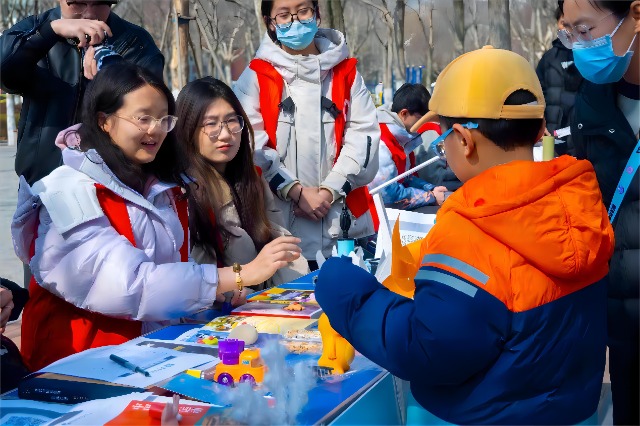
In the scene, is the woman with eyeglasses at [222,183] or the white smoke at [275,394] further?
the woman with eyeglasses at [222,183]

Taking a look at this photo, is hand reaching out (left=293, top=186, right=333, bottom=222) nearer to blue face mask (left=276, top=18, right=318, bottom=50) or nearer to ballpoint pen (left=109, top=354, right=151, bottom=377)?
blue face mask (left=276, top=18, right=318, bottom=50)

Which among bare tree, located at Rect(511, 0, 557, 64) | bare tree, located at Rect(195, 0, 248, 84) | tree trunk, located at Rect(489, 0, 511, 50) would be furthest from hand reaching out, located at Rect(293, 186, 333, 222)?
bare tree, located at Rect(511, 0, 557, 64)

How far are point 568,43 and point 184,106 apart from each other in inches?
55.6

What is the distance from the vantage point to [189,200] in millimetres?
2783

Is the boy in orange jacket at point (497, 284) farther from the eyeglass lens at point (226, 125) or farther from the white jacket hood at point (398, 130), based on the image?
the white jacket hood at point (398, 130)

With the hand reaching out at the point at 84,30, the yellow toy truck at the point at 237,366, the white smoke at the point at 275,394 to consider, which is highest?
the hand reaching out at the point at 84,30

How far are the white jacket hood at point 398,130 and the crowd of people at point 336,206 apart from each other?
1.38 m

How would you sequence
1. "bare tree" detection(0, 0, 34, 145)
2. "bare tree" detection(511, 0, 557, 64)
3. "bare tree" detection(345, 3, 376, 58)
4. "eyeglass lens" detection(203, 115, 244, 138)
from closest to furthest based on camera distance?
"eyeglass lens" detection(203, 115, 244, 138) → "bare tree" detection(0, 0, 34, 145) → "bare tree" detection(511, 0, 557, 64) → "bare tree" detection(345, 3, 376, 58)

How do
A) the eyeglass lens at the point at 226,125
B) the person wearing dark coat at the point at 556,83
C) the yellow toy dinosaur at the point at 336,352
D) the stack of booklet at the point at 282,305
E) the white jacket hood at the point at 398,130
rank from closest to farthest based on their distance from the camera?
the yellow toy dinosaur at the point at 336,352 < the stack of booklet at the point at 282,305 < the eyeglass lens at the point at 226,125 < the person wearing dark coat at the point at 556,83 < the white jacket hood at the point at 398,130

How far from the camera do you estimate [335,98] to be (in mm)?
3570

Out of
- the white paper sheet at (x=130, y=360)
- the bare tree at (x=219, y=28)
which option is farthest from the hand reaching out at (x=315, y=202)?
the bare tree at (x=219, y=28)

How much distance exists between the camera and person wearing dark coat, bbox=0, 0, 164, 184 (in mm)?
2881

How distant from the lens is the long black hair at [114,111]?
88.6 inches

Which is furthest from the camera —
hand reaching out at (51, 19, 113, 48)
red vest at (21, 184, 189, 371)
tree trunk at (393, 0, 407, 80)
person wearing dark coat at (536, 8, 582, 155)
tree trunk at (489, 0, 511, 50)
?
tree trunk at (393, 0, 407, 80)
